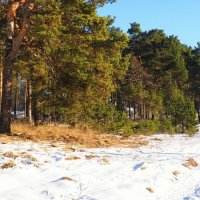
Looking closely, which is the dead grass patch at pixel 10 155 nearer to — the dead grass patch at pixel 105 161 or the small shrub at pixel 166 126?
the dead grass patch at pixel 105 161

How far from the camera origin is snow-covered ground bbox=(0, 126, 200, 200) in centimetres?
720

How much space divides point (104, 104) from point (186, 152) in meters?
10.4

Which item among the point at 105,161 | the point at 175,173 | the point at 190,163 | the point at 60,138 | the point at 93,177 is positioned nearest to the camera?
the point at 93,177

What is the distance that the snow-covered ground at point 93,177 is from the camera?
283 inches

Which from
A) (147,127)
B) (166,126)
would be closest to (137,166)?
(147,127)

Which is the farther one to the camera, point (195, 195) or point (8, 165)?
point (8, 165)

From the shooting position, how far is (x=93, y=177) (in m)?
8.25

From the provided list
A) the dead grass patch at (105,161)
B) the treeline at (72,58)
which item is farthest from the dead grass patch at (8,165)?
the treeline at (72,58)

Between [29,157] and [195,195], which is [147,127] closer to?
[29,157]

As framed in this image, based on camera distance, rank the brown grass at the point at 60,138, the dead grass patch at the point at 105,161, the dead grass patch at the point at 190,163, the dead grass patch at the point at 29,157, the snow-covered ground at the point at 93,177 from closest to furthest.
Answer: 1. the snow-covered ground at the point at 93,177
2. the dead grass patch at the point at 29,157
3. the dead grass patch at the point at 105,161
4. the dead grass patch at the point at 190,163
5. the brown grass at the point at 60,138

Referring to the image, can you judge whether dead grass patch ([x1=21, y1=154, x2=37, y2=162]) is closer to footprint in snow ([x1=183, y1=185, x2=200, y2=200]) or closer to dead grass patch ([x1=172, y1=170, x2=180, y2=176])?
dead grass patch ([x1=172, y1=170, x2=180, y2=176])

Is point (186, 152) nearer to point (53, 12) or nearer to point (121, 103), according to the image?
point (53, 12)

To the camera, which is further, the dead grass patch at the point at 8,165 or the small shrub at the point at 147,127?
the small shrub at the point at 147,127

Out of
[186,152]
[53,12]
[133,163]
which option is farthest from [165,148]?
[53,12]
